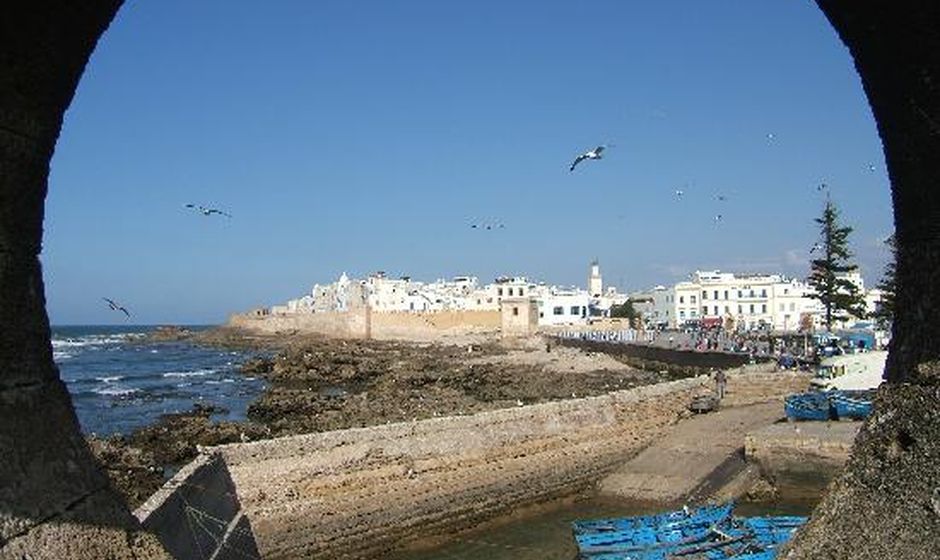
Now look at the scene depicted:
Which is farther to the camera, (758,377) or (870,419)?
(758,377)

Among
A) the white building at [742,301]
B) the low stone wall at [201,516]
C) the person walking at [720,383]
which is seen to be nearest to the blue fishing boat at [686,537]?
the low stone wall at [201,516]

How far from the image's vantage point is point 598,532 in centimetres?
1395

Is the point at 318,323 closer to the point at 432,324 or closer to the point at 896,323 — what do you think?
the point at 432,324

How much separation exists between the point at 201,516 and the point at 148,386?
42.1 meters

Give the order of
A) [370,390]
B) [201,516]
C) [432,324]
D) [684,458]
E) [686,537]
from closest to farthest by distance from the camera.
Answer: [201,516] < [686,537] < [684,458] < [370,390] < [432,324]

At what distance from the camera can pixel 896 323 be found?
344 cm

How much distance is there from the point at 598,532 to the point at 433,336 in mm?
71743

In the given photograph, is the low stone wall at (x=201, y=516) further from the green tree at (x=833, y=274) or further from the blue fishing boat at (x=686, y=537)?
the green tree at (x=833, y=274)

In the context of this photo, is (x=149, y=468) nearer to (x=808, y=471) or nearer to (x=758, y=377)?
(x=808, y=471)

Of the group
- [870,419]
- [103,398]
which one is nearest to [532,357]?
[103,398]

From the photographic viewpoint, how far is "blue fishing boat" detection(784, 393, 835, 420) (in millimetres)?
21094

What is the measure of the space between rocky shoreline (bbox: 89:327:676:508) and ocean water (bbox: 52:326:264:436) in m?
1.69

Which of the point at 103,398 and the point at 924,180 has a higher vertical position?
the point at 924,180

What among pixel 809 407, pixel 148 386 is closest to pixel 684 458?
pixel 809 407
